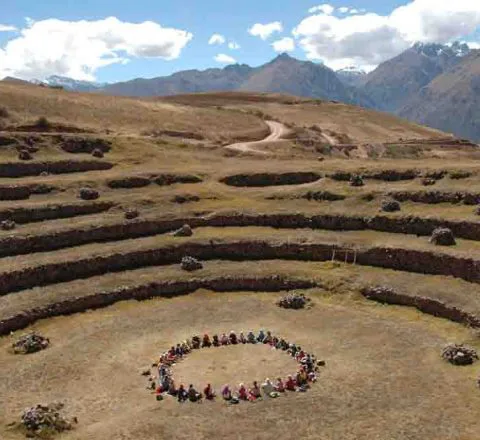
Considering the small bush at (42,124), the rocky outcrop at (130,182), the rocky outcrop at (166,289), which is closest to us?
the rocky outcrop at (166,289)

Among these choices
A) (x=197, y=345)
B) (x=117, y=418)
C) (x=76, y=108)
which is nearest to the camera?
(x=117, y=418)

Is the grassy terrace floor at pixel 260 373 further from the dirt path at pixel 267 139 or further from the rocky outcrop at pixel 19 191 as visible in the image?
the dirt path at pixel 267 139

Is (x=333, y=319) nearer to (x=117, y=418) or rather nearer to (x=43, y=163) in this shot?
(x=117, y=418)

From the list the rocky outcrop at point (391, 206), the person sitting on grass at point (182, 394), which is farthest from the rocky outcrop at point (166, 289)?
the person sitting on grass at point (182, 394)

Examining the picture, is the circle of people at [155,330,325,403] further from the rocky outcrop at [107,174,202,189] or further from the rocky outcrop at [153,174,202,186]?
the rocky outcrop at [153,174,202,186]

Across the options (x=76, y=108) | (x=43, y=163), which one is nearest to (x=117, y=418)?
(x=43, y=163)
